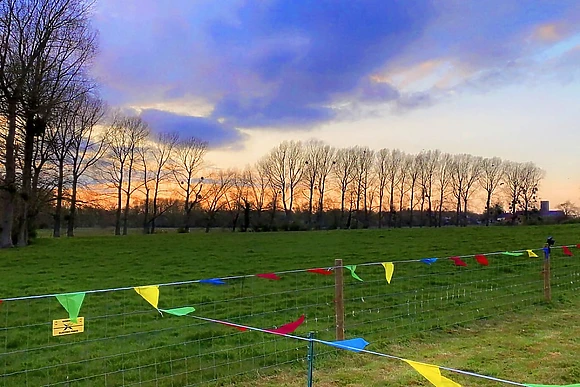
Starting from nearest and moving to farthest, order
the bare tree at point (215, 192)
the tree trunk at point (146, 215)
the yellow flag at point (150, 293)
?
1. the yellow flag at point (150, 293)
2. the tree trunk at point (146, 215)
3. the bare tree at point (215, 192)

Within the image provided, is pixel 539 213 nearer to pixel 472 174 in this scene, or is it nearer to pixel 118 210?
pixel 472 174

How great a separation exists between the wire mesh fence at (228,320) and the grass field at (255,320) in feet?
0.07

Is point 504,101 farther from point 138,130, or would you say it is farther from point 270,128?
point 138,130

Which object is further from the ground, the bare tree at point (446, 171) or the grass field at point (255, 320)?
the bare tree at point (446, 171)

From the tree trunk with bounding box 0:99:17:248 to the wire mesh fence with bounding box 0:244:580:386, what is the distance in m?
15.0

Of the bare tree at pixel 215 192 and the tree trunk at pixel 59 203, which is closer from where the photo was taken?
the tree trunk at pixel 59 203

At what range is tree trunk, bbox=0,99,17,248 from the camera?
2111 cm

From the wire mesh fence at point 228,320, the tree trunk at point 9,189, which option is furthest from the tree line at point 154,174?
the wire mesh fence at point 228,320

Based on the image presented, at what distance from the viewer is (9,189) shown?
840 inches

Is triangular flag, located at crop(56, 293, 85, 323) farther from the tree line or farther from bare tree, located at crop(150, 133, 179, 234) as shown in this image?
bare tree, located at crop(150, 133, 179, 234)

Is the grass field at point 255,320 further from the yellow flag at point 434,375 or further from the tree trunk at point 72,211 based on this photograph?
the tree trunk at point 72,211

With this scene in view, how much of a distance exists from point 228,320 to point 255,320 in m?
0.40

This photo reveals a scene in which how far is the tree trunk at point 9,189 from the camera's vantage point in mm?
21109

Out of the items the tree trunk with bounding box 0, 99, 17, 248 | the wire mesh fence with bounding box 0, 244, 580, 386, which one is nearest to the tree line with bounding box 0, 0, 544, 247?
the tree trunk with bounding box 0, 99, 17, 248
